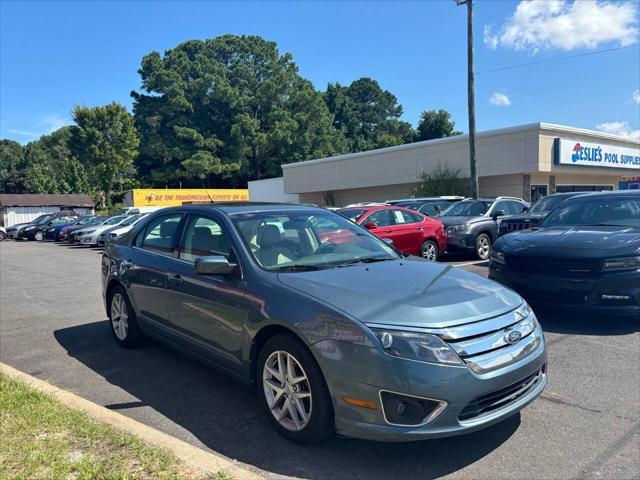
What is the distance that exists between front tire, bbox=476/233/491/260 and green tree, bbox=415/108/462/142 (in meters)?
47.7

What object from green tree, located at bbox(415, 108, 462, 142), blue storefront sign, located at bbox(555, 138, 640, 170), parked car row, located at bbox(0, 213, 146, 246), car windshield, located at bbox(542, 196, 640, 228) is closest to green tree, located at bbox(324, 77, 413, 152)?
green tree, located at bbox(415, 108, 462, 142)

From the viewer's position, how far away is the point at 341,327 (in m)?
3.04

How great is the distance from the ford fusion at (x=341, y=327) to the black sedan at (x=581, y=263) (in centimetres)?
233

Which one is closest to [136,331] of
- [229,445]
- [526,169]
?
[229,445]

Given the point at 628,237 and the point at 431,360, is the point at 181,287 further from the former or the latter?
the point at 628,237

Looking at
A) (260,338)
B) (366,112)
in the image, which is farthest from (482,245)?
(366,112)

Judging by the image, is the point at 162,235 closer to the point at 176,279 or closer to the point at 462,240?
the point at 176,279

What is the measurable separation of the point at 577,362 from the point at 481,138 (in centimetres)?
2373

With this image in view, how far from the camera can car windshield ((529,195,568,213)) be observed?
39.8ft

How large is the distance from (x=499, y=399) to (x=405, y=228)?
8814mm

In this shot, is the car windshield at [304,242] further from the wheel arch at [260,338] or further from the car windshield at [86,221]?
the car windshield at [86,221]

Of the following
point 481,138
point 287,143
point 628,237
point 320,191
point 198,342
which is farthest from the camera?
point 287,143

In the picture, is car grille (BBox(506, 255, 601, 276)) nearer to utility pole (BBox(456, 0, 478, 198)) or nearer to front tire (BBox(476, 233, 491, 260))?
front tire (BBox(476, 233, 491, 260))

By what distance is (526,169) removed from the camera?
25203 mm
